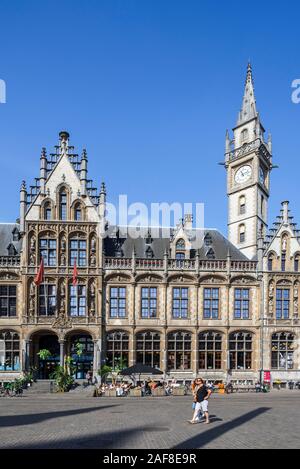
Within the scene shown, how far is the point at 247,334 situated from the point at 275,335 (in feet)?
8.88

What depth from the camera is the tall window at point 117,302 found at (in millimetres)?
50125

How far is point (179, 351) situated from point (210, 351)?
3.02 metres

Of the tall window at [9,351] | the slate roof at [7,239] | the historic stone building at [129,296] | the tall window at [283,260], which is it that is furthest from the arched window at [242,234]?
the tall window at [9,351]

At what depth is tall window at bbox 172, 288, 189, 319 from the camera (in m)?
50.8

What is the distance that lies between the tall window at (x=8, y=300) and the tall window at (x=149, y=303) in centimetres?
1203

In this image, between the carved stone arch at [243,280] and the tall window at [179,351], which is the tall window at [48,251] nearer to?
the tall window at [179,351]

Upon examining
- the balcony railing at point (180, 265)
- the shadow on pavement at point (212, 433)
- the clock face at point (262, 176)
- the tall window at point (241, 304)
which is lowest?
the shadow on pavement at point (212, 433)

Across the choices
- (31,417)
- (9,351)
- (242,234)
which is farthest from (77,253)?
(31,417)

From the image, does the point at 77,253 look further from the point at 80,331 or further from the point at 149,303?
the point at 149,303

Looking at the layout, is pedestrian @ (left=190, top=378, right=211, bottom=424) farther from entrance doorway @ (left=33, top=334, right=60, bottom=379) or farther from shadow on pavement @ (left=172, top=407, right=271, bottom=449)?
entrance doorway @ (left=33, top=334, right=60, bottom=379)

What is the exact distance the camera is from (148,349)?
50125 mm

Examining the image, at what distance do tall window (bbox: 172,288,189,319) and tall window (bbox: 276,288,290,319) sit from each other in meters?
9.11

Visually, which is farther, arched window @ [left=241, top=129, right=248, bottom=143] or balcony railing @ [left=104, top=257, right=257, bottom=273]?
arched window @ [left=241, top=129, right=248, bottom=143]

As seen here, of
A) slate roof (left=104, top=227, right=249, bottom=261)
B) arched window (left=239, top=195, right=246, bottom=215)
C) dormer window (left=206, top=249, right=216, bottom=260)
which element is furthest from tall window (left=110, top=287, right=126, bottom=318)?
arched window (left=239, top=195, right=246, bottom=215)
